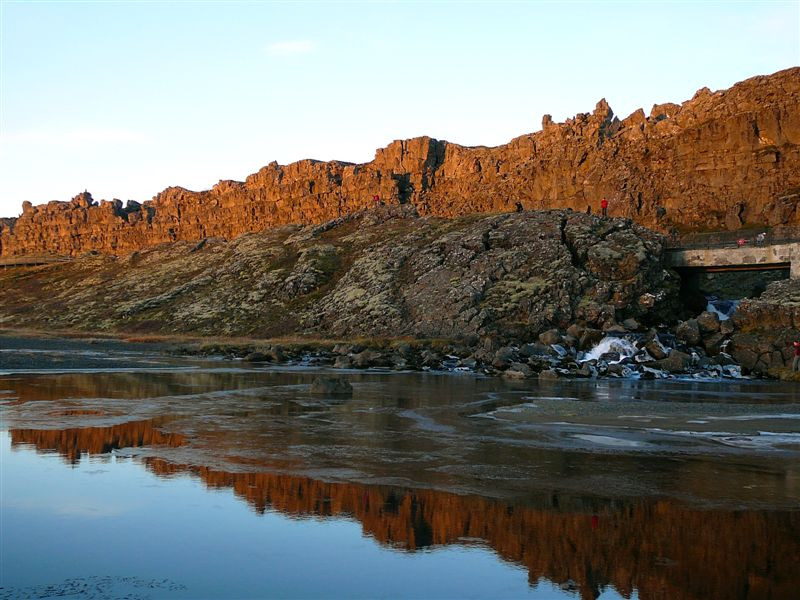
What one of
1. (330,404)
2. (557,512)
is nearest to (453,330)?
(330,404)

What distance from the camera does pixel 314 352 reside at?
2299 inches

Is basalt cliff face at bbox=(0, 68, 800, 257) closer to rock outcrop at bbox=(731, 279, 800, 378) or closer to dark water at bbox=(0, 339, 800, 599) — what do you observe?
rock outcrop at bbox=(731, 279, 800, 378)

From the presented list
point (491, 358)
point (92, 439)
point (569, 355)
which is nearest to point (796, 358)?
point (569, 355)

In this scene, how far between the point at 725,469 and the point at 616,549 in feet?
23.0

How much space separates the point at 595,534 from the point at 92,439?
1357 cm

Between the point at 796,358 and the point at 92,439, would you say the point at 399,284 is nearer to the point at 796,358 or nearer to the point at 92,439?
the point at 796,358

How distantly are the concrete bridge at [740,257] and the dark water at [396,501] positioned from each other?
101ft

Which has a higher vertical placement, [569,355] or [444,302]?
[444,302]

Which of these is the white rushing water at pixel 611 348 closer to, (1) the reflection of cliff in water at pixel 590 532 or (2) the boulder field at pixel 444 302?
(2) the boulder field at pixel 444 302

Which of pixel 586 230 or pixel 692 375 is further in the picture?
pixel 586 230

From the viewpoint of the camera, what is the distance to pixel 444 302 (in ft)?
210

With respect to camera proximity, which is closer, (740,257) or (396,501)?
(396,501)

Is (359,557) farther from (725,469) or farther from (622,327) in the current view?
(622,327)

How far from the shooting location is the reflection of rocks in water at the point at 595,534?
984 cm
